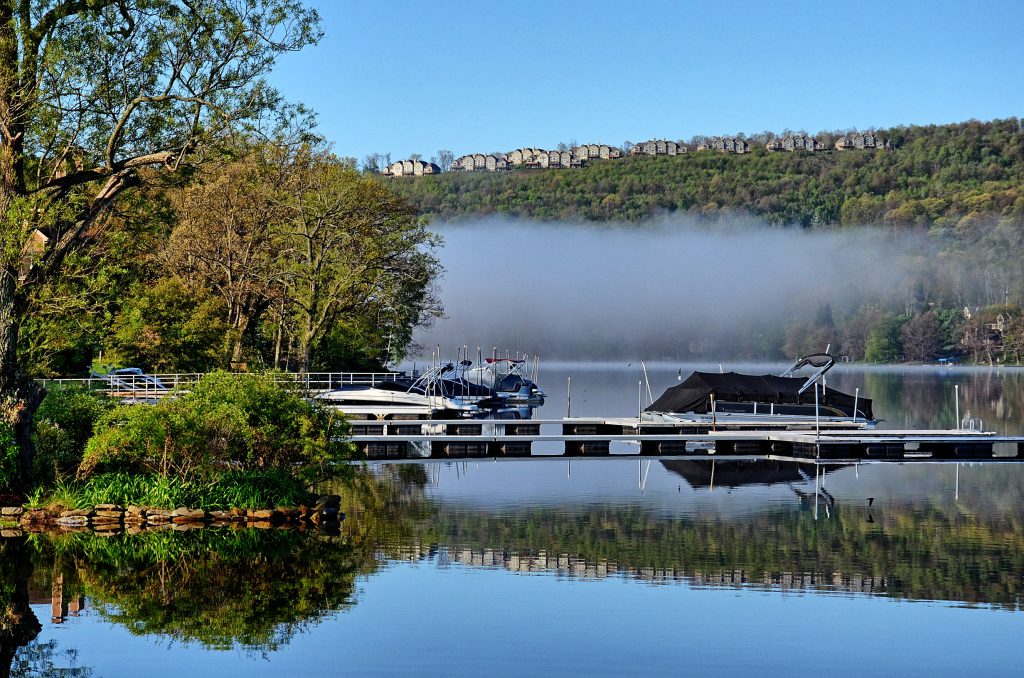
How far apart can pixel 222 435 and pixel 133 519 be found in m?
2.35

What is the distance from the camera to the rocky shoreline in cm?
2345

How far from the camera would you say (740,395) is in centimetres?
5181

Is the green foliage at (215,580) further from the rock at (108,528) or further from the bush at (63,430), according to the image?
the bush at (63,430)

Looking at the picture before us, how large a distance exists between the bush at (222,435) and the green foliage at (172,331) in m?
28.0

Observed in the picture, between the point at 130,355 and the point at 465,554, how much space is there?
38.6m

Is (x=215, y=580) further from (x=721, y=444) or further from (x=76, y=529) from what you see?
(x=721, y=444)

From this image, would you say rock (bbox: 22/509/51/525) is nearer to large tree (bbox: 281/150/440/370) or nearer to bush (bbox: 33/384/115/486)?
bush (bbox: 33/384/115/486)

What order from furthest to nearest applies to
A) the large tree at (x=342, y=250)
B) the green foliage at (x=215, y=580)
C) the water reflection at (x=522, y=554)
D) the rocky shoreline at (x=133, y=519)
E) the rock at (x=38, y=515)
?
the large tree at (x=342, y=250) < the rock at (x=38, y=515) < the rocky shoreline at (x=133, y=519) < the water reflection at (x=522, y=554) < the green foliage at (x=215, y=580)

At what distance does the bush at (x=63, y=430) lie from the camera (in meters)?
25.3

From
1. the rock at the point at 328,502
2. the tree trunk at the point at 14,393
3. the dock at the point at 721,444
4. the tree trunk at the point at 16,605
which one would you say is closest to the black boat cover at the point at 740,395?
the dock at the point at 721,444

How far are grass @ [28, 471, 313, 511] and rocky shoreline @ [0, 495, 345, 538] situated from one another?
0.45ft

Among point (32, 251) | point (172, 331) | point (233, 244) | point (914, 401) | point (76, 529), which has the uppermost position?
point (233, 244)

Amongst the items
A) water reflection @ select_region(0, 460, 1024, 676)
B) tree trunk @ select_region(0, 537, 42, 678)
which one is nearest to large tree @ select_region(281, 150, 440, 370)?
water reflection @ select_region(0, 460, 1024, 676)

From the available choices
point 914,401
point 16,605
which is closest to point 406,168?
point 914,401
